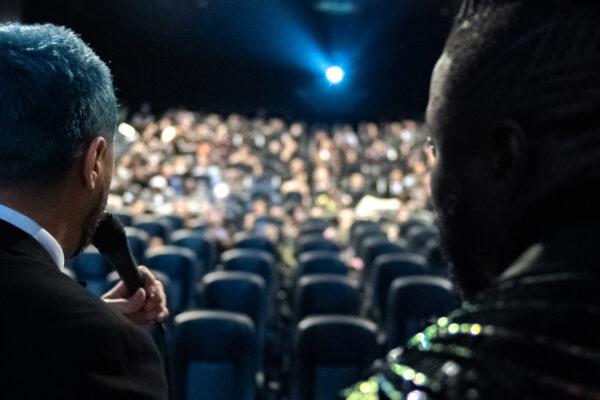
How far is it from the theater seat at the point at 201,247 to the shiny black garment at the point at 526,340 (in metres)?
5.56

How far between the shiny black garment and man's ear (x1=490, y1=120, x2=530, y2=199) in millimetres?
60

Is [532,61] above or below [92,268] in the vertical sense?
above

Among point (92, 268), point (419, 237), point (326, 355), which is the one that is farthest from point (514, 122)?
point (419, 237)

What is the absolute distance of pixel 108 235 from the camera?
1.10 metres

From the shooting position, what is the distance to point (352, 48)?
1577 cm

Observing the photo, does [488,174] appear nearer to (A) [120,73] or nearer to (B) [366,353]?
(B) [366,353]

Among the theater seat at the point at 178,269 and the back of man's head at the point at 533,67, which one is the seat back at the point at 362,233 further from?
the back of man's head at the point at 533,67

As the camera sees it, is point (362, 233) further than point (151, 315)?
Yes

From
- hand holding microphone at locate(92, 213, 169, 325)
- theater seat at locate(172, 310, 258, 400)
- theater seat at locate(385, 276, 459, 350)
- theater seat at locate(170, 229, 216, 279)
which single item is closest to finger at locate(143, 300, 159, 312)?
hand holding microphone at locate(92, 213, 169, 325)

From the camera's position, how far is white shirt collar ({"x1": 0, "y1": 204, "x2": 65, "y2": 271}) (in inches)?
34.1

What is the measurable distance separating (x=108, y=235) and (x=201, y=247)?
5.04m

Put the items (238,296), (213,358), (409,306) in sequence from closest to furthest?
(213,358) < (409,306) < (238,296)

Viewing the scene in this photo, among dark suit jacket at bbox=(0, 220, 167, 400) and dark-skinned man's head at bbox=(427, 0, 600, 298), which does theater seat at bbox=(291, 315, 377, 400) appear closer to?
dark suit jacket at bbox=(0, 220, 167, 400)

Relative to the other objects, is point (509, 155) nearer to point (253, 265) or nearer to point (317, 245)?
point (253, 265)
